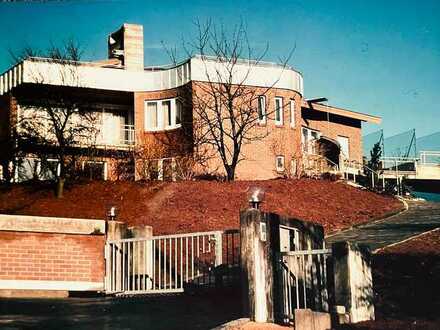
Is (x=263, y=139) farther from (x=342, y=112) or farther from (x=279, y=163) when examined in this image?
(x=342, y=112)

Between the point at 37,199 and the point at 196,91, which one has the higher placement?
the point at 196,91

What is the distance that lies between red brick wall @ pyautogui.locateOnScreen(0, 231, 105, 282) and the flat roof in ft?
82.7

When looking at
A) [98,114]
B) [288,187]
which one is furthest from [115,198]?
[98,114]

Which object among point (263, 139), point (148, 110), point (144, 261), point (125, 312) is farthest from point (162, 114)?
point (125, 312)

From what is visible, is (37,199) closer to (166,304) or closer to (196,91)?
(196,91)

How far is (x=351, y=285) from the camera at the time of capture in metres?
9.09

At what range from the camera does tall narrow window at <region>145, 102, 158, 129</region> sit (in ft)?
107

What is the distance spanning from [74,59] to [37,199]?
992cm

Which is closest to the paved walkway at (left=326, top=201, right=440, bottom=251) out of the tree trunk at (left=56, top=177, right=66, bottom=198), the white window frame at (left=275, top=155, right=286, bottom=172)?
the white window frame at (left=275, top=155, right=286, bottom=172)

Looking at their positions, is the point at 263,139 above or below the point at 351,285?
above

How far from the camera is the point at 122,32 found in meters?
35.7

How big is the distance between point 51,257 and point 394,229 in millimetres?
10361

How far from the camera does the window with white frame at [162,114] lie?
31.8 meters

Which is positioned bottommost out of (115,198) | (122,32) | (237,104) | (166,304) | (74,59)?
(166,304)
